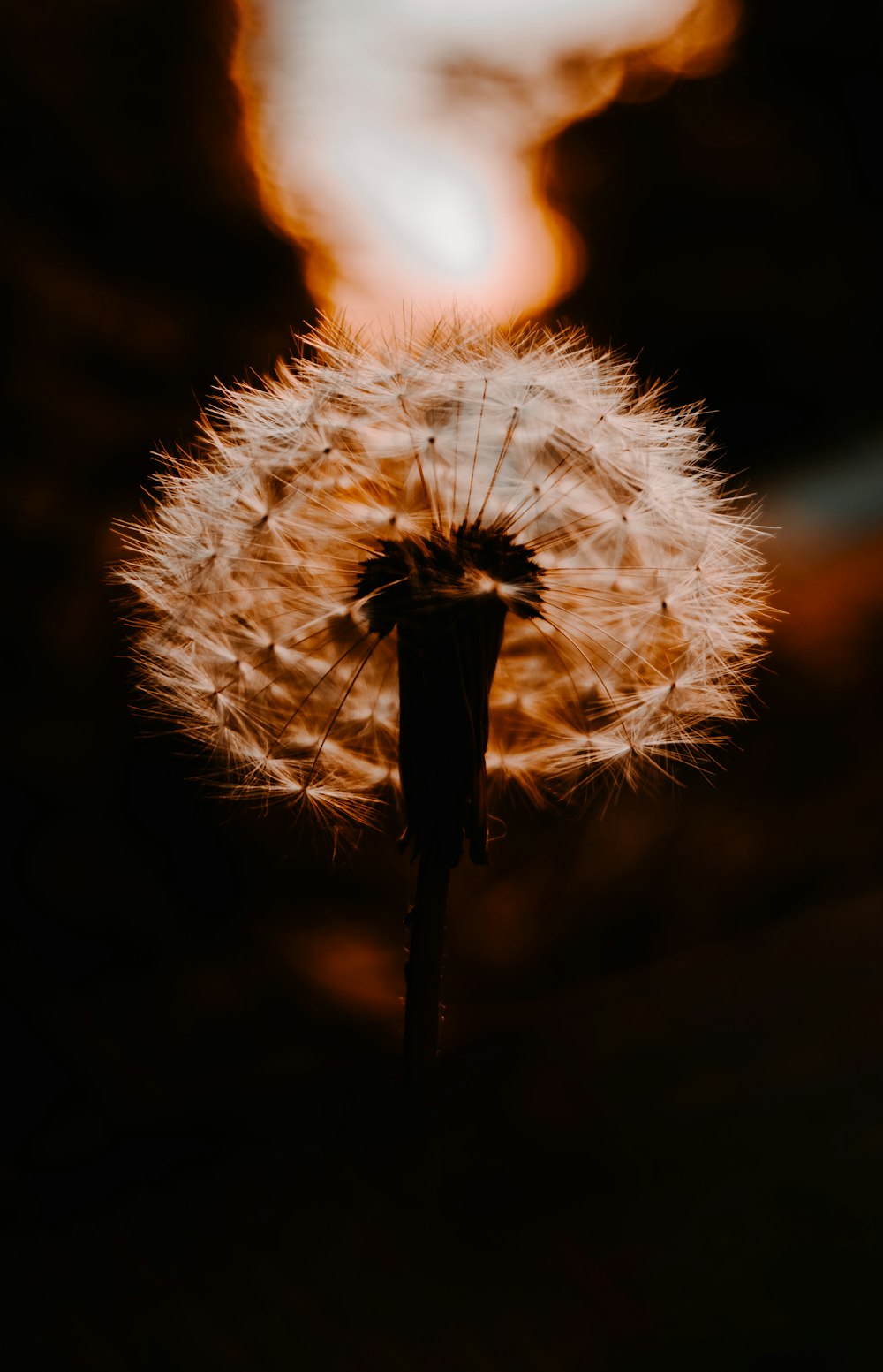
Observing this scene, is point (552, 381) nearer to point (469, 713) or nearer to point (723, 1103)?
point (469, 713)

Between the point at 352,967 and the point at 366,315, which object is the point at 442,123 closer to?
the point at 366,315

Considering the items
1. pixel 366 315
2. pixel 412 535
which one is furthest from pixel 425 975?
pixel 366 315

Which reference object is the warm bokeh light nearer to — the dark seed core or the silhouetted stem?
the dark seed core

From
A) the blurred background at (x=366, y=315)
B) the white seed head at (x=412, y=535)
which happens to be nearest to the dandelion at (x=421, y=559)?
the white seed head at (x=412, y=535)

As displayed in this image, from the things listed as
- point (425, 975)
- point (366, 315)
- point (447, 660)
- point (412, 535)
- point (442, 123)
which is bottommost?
point (425, 975)

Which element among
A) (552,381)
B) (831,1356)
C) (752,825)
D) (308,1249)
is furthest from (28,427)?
(831,1356)

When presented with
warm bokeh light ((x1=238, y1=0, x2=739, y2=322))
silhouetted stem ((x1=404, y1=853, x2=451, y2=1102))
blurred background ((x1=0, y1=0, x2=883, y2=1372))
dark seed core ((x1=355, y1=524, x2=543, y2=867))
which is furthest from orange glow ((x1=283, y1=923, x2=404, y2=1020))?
warm bokeh light ((x1=238, y1=0, x2=739, y2=322))
